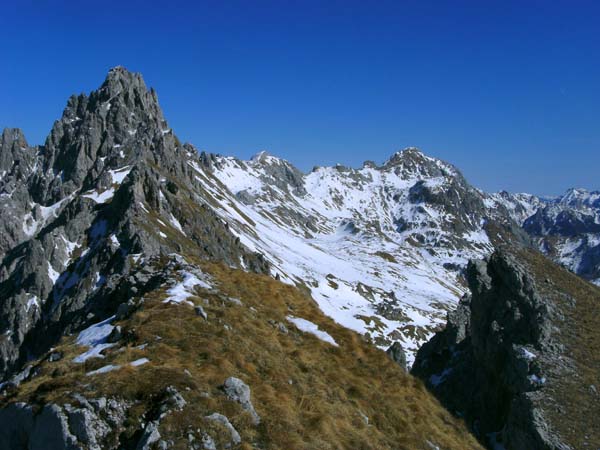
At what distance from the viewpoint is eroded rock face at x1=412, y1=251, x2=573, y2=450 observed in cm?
4100

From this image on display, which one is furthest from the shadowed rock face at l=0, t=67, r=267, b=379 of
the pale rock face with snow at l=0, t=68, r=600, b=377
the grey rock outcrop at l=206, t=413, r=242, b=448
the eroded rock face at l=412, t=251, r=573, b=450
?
the eroded rock face at l=412, t=251, r=573, b=450

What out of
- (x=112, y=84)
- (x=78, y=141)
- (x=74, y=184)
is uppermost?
(x=112, y=84)

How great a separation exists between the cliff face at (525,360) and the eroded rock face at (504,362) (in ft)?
0.29

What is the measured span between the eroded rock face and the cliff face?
0.29 ft

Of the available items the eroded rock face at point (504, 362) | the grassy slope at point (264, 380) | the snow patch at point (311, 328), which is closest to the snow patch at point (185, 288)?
the grassy slope at point (264, 380)

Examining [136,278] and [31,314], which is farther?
[31,314]

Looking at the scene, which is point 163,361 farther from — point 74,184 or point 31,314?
point 74,184

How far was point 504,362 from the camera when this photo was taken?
50531 millimetres

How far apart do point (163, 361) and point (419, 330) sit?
137919mm

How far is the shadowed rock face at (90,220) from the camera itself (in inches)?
3563

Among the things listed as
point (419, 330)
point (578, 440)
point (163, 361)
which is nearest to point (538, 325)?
point (578, 440)

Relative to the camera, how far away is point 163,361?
1789 cm

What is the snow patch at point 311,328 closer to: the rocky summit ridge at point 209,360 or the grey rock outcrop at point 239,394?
the rocky summit ridge at point 209,360

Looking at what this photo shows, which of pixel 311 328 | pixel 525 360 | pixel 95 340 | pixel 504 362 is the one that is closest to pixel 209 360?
pixel 95 340
